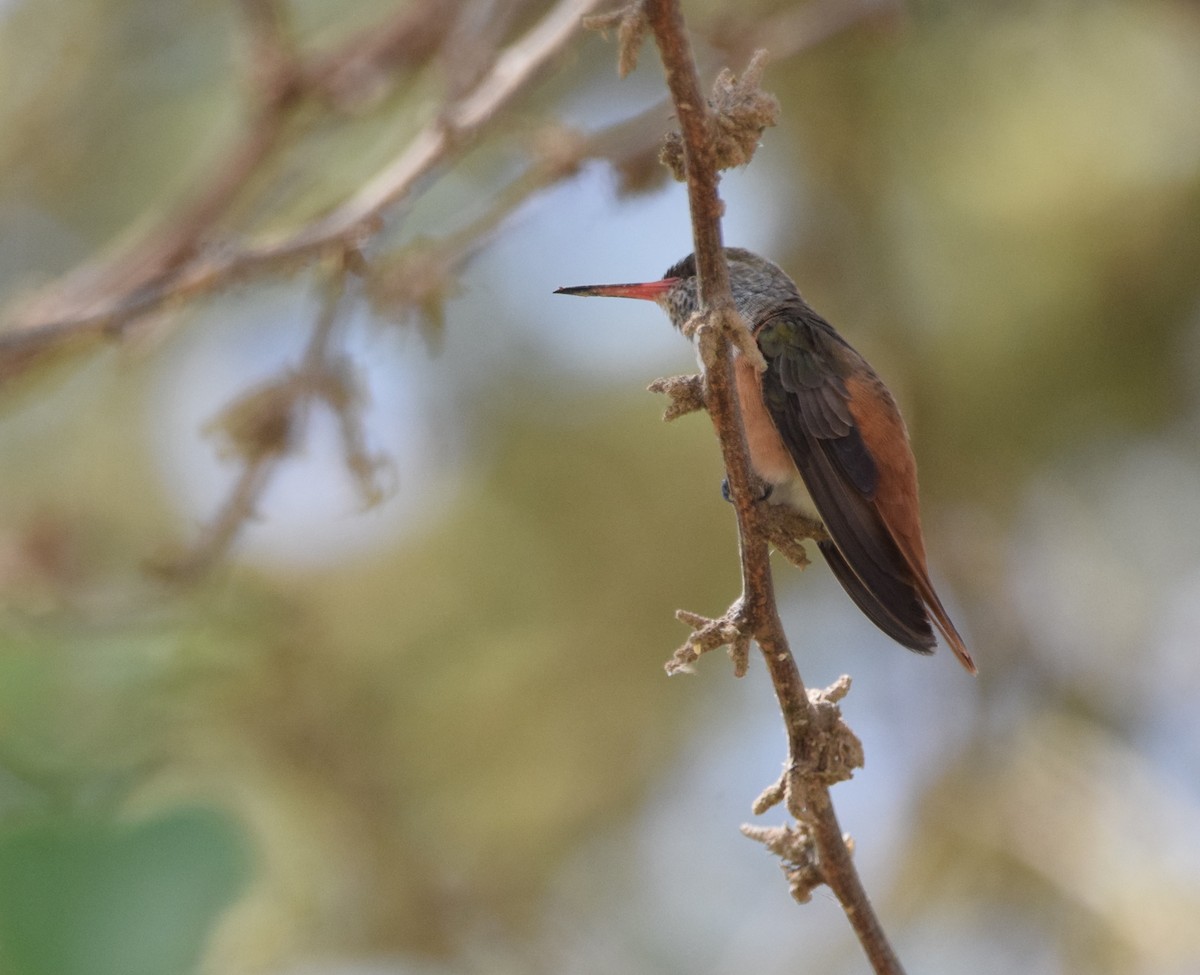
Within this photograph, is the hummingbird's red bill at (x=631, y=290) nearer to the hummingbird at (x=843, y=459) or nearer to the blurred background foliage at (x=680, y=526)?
the hummingbird at (x=843, y=459)

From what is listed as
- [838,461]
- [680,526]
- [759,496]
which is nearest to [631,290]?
[838,461]

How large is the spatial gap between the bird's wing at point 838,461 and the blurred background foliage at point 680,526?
2.10 meters

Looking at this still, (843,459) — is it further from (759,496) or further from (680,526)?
(680,526)

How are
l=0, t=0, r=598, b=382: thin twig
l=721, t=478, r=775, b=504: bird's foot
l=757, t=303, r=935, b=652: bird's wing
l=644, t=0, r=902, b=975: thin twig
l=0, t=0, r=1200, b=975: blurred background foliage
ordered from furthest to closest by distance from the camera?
l=0, t=0, r=1200, b=975: blurred background foliage → l=0, t=0, r=598, b=382: thin twig → l=757, t=303, r=935, b=652: bird's wing → l=721, t=478, r=775, b=504: bird's foot → l=644, t=0, r=902, b=975: thin twig

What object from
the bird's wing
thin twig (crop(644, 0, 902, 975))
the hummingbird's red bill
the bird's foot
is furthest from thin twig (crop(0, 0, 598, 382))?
thin twig (crop(644, 0, 902, 975))

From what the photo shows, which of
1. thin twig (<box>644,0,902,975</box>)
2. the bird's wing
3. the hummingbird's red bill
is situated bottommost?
thin twig (<box>644,0,902,975</box>)

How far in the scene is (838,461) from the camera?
3215 mm

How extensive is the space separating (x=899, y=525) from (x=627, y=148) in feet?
4.22

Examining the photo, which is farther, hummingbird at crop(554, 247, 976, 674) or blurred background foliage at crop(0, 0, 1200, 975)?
blurred background foliage at crop(0, 0, 1200, 975)

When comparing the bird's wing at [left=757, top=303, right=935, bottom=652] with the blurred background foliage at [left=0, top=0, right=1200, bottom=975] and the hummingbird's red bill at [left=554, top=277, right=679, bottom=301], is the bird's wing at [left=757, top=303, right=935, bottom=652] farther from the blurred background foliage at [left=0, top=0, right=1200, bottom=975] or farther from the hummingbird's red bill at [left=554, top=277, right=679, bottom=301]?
the blurred background foliage at [left=0, top=0, right=1200, bottom=975]

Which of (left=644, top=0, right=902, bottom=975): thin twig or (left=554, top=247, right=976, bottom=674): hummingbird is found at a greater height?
(left=554, top=247, right=976, bottom=674): hummingbird

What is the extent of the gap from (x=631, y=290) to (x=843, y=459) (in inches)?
30.5

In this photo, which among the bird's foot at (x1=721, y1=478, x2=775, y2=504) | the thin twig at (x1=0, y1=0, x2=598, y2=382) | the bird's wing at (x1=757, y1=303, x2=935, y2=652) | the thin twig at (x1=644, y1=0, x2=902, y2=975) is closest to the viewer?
the thin twig at (x1=644, y1=0, x2=902, y2=975)

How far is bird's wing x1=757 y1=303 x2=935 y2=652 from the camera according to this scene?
116 inches
